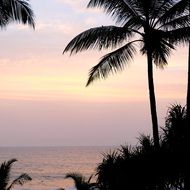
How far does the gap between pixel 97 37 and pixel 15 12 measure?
2.79 metres

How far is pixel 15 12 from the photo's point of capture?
1319 centimetres

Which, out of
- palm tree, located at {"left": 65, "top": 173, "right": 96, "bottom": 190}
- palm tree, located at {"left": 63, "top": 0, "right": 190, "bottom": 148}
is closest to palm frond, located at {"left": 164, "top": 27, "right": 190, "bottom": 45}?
palm tree, located at {"left": 63, "top": 0, "right": 190, "bottom": 148}

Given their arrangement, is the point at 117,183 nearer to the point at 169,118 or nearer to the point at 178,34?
the point at 169,118

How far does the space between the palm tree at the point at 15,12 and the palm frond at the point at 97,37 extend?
5.91 feet

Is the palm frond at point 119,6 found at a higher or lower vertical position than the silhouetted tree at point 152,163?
higher

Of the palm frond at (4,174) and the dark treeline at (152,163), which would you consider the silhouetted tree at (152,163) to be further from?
the palm frond at (4,174)

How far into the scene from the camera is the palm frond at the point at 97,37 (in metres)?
14.9

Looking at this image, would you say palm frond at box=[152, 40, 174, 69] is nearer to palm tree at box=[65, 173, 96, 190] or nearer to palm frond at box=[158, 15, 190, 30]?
palm frond at box=[158, 15, 190, 30]

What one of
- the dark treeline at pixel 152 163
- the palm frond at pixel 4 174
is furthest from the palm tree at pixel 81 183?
the dark treeline at pixel 152 163

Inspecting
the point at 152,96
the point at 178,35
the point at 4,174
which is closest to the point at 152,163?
the point at 152,96

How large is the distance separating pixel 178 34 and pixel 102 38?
2317 millimetres

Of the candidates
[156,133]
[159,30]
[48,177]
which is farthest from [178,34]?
[48,177]

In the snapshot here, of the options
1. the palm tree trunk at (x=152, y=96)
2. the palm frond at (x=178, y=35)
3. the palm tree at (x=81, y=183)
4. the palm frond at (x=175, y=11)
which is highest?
the palm frond at (x=175, y=11)

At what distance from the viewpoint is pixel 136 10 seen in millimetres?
15211
